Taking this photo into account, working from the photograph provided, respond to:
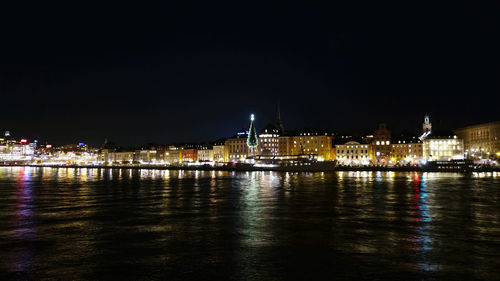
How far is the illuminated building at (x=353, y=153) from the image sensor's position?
13625cm

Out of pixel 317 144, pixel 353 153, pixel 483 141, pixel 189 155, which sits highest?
pixel 317 144

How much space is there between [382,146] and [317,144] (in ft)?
72.2

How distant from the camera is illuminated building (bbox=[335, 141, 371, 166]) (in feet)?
447

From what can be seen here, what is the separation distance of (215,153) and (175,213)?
491 feet

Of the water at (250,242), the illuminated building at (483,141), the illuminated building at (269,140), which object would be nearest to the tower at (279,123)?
the illuminated building at (269,140)

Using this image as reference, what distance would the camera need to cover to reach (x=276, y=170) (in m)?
112

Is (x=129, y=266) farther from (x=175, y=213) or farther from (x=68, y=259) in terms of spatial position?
(x=175, y=213)

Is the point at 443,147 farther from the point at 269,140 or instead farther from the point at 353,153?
the point at 269,140

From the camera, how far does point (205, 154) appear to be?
179375mm

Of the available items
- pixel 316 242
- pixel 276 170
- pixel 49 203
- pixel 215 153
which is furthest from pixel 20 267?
pixel 215 153

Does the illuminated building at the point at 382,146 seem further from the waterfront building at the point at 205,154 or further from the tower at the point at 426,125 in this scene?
the waterfront building at the point at 205,154

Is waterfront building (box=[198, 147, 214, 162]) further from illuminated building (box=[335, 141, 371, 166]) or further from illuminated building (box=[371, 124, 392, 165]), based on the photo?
illuminated building (box=[371, 124, 392, 165])

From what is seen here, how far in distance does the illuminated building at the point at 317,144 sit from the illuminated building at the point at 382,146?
15.6 m

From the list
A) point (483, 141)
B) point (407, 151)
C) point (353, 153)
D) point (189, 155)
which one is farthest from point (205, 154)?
point (483, 141)
